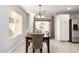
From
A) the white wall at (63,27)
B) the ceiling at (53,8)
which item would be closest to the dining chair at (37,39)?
the ceiling at (53,8)

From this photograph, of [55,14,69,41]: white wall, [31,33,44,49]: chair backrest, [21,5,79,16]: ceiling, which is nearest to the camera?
[31,33,44,49]: chair backrest

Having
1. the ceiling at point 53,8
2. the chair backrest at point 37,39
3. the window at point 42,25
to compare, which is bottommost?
the chair backrest at point 37,39

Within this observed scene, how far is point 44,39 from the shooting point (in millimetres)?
5039

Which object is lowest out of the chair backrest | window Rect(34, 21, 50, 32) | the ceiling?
the chair backrest

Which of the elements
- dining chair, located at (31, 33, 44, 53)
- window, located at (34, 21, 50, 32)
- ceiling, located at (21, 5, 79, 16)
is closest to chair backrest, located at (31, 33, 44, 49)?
dining chair, located at (31, 33, 44, 53)

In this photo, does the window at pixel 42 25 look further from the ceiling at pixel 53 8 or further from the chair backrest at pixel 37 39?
the chair backrest at pixel 37 39

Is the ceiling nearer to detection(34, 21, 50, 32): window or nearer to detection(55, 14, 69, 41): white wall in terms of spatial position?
detection(55, 14, 69, 41): white wall

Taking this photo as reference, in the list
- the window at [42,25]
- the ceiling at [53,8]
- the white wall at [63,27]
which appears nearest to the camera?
the ceiling at [53,8]

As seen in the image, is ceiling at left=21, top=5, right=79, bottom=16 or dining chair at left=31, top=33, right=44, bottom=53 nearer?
dining chair at left=31, top=33, right=44, bottom=53

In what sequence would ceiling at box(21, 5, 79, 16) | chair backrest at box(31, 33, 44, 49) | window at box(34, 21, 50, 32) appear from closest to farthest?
chair backrest at box(31, 33, 44, 49) → ceiling at box(21, 5, 79, 16) → window at box(34, 21, 50, 32)

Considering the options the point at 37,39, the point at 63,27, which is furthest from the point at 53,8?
the point at 37,39

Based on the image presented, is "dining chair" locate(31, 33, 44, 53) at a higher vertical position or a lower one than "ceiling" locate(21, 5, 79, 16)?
lower

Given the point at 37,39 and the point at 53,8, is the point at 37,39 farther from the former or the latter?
the point at 53,8
